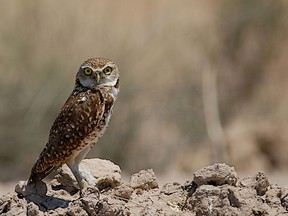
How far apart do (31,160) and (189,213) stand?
10.2 m

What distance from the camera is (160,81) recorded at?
18922mm

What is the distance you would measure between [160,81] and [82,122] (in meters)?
11.7

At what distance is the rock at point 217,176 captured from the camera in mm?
7168

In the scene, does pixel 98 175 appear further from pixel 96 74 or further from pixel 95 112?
pixel 96 74

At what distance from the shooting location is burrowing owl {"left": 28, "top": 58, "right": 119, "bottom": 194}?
7.23 m

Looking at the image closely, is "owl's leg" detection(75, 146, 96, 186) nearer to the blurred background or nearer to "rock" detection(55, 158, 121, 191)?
"rock" detection(55, 158, 121, 191)

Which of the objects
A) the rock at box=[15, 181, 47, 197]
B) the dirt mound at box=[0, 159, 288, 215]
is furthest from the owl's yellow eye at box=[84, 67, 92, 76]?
the rock at box=[15, 181, 47, 197]

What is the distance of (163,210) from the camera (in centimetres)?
713

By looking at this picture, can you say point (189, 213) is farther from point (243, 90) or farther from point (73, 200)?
point (243, 90)

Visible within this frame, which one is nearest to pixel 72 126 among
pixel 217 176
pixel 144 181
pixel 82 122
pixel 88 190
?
pixel 82 122

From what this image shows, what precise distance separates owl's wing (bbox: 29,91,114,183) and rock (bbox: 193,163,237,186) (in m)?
0.82

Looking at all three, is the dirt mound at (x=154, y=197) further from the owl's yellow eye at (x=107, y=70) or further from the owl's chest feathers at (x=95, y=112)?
the owl's yellow eye at (x=107, y=70)

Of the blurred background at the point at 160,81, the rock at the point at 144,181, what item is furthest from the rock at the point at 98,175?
the blurred background at the point at 160,81

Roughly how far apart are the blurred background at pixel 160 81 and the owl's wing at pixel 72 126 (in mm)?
7840
